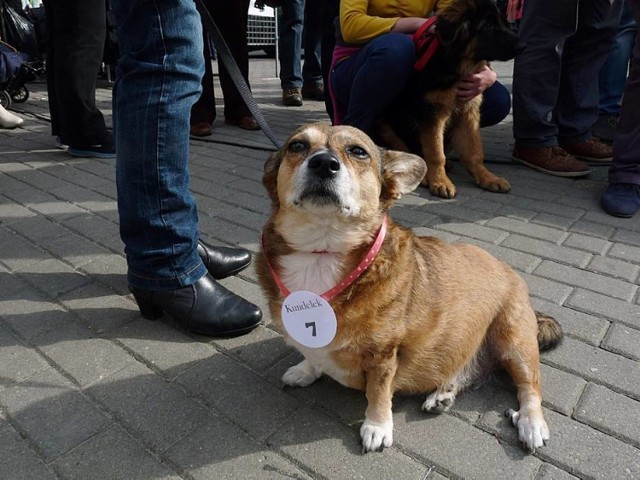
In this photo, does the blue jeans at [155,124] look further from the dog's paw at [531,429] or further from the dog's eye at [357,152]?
the dog's paw at [531,429]

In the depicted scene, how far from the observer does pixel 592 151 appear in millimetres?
4633

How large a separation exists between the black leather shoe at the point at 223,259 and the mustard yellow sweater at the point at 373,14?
2348 millimetres

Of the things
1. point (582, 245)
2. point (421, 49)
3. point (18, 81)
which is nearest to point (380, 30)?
point (421, 49)

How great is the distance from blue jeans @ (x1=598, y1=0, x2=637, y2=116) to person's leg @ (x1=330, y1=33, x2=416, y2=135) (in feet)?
9.10

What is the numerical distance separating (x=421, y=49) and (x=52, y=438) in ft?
11.8

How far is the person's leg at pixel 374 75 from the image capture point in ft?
12.6

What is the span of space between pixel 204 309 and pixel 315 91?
612 centimetres

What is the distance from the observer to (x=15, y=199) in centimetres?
364

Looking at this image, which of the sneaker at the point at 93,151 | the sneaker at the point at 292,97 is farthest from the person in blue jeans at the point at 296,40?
the sneaker at the point at 93,151

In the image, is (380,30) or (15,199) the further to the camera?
(380,30)

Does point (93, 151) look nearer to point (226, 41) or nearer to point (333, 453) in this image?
point (226, 41)

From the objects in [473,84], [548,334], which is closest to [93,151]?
[473,84]

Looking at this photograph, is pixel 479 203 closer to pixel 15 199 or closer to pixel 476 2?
pixel 476 2

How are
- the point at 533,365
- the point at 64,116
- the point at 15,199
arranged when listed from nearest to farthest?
1. the point at 533,365
2. the point at 15,199
3. the point at 64,116
